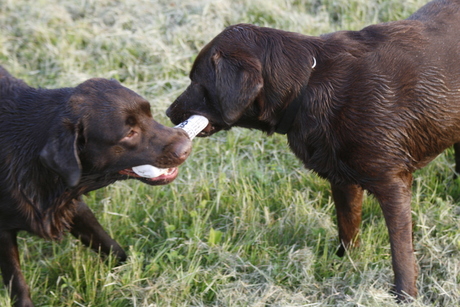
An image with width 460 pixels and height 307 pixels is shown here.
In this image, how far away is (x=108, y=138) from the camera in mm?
3350

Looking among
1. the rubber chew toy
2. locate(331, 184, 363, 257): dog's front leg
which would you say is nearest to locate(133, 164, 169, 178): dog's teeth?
the rubber chew toy

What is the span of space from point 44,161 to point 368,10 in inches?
172

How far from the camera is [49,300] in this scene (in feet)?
12.5

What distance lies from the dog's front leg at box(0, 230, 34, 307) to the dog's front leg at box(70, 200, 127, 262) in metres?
0.44

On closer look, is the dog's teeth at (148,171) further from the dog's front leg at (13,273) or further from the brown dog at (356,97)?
the dog's front leg at (13,273)

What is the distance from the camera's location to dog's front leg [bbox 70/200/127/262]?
394 cm

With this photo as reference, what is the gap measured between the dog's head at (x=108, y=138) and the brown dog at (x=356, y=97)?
1.37 feet

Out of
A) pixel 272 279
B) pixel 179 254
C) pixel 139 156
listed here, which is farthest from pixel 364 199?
pixel 139 156

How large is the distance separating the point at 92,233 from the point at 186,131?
1042 millimetres

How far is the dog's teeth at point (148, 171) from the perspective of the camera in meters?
3.45

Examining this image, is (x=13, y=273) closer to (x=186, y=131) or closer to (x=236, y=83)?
(x=186, y=131)

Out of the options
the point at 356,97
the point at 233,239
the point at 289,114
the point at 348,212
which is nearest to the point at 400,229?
the point at 348,212

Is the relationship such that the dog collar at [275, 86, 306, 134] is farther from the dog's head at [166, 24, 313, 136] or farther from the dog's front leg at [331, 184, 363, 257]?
the dog's front leg at [331, 184, 363, 257]

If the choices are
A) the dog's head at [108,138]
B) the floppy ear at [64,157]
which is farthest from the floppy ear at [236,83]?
the floppy ear at [64,157]
